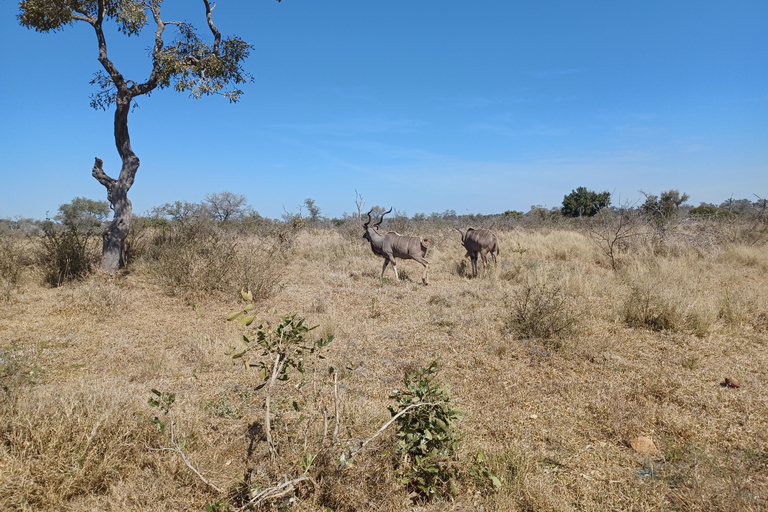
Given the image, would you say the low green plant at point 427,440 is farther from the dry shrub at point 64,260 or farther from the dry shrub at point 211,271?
the dry shrub at point 64,260

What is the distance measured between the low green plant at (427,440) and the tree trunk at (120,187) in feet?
28.2

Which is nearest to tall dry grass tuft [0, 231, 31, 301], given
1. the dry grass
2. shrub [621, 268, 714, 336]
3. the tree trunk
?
the dry grass

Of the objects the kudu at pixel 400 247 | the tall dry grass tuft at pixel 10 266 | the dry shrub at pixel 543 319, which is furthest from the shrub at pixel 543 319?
the tall dry grass tuft at pixel 10 266

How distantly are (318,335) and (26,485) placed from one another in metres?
3.48

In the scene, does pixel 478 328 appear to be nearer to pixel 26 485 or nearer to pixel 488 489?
pixel 488 489

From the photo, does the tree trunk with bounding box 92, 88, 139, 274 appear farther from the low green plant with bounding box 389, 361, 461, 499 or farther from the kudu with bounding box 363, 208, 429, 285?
the low green plant with bounding box 389, 361, 461, 499

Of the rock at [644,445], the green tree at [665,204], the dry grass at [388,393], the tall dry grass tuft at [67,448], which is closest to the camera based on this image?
the tall dry grass tuft at [67,448]

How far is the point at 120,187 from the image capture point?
899 centimetres

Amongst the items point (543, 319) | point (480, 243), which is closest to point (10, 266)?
point (480, 243)

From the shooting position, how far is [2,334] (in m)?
5.56

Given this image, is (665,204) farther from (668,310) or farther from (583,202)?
(668,310)

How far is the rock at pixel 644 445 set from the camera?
9.90ft

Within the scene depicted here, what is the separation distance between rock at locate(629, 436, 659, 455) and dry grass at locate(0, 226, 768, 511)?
0.06 m

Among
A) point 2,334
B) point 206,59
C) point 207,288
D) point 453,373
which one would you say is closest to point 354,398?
point 453,373
